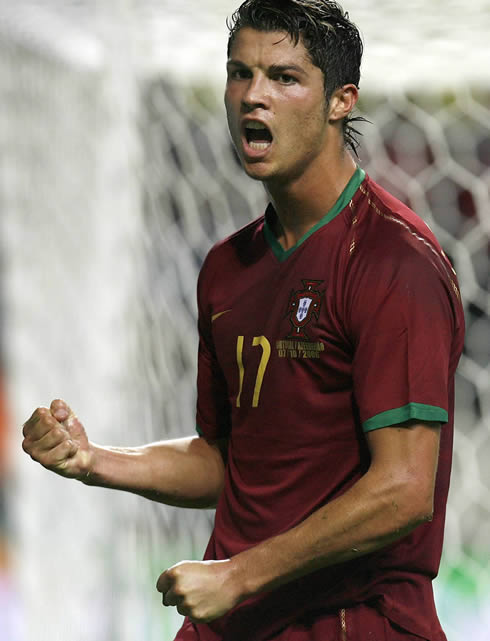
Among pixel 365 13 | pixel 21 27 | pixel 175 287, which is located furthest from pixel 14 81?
pixel 365 13

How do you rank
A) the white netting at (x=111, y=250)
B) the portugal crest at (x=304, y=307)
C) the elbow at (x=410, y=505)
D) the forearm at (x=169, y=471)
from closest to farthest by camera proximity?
1. the elbow at (x=410, y=505)
2. the portugal crest at (x=304, y=307)
3. the forearm at (x=169, y=471)
4. the white netting at (x=111, y=250)

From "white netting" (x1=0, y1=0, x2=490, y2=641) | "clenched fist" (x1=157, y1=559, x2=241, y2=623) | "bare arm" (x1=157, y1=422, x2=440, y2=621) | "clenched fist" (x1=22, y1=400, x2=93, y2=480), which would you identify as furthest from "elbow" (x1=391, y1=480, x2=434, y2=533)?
"white netting" (x1=0, y1=0, x2=490, y2=641)

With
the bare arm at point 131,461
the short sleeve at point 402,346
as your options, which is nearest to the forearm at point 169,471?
the bare arm at point 131,461

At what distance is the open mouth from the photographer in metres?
1.43

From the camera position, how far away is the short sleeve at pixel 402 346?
4.24 feet

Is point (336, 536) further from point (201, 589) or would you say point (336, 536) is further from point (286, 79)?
point (286, 79)

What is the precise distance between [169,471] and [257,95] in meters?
0.59

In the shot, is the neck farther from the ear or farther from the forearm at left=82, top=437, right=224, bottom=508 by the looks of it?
the forearm at left=82, top=437, right=224, bottom=508

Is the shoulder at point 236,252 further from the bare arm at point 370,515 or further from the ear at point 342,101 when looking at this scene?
the bare arm at point 370,515

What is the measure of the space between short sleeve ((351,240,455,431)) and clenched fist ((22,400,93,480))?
434 mm

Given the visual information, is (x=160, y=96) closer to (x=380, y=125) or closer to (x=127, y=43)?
(x=127, y=43)

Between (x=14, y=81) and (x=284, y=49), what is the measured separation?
5.44ft

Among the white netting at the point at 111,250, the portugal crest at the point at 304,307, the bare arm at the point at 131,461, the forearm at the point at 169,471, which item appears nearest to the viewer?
the portugal crest at the point at 304,307

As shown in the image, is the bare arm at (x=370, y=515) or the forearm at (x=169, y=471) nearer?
the bare arm at (x=370, y=515)
